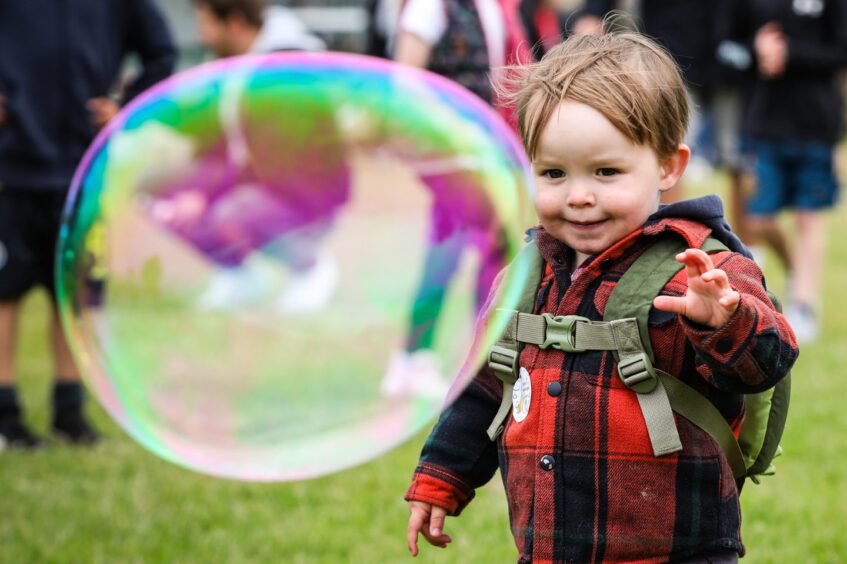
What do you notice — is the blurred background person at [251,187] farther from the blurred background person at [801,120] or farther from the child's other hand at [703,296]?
the blurred background person at [801,120]

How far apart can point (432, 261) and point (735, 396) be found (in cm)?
143

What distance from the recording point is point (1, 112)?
14.5ft

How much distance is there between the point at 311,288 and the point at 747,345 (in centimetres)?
228

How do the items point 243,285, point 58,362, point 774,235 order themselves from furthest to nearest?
point 774,235 → point 58,362 → point 243,285

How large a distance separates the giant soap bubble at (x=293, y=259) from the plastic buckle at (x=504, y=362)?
10.1 inches

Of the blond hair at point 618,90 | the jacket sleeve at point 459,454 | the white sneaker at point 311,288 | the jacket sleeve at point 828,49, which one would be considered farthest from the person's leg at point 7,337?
the jacket sleeve at point 828,49

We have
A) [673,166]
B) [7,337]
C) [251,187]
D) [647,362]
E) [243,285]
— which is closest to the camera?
[647,362]

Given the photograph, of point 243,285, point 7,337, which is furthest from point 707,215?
point 7,337

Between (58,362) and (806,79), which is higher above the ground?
(806,79)

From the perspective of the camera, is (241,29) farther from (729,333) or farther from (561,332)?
(729,333)

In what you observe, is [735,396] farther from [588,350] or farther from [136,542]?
[136,542]

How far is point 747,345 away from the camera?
1.76m

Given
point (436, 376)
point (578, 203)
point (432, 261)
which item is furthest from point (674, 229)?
point (432, 261)

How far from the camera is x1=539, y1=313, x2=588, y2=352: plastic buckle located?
6.49ft
